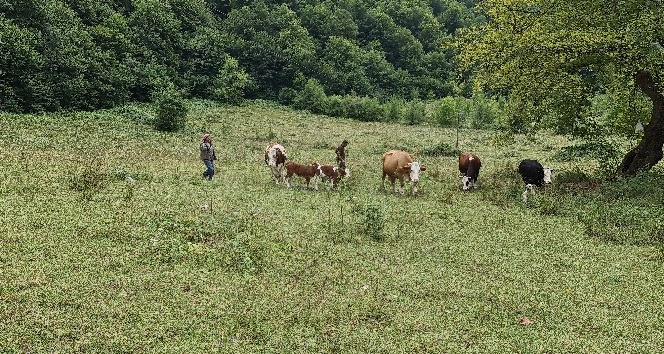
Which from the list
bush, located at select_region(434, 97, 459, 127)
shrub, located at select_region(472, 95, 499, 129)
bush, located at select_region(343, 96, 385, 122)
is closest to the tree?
bush, located at select_region(434, 97, 459, 127)

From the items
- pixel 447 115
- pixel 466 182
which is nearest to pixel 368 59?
pixel 447 115

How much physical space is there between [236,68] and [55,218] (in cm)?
6366

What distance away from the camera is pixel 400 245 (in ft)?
42.2

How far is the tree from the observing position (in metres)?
17.2

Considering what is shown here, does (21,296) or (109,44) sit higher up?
(109,44)

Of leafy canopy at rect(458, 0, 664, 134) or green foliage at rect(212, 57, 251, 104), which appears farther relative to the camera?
green foliage at rect(212, 57, 251, 104)

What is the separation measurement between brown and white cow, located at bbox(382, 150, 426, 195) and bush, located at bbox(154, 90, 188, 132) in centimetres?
2024

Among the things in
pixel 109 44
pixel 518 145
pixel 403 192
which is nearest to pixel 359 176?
pixel 403 192

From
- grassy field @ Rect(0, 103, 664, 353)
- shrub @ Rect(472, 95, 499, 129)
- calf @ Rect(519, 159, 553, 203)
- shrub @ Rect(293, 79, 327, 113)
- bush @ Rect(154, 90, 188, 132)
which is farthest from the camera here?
shrub @ Rect(293, 79, 327, 113)

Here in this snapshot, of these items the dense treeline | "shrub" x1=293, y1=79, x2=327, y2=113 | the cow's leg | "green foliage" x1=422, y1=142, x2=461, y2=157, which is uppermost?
the dense treeline

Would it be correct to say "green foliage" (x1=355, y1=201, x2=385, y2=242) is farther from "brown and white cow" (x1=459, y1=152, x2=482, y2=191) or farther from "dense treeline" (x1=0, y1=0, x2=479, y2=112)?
"dense treeline" (x1=0, y1=0, x2=479, y2=112)

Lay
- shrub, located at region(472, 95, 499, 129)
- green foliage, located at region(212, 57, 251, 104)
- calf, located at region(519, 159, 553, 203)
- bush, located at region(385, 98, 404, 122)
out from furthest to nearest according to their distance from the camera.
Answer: green foliage, located at region(212, 57, 251, 104) → bush, located at region(385, 98, 404, 122) → shrub, located at region(472, 95, 499, 129) → calf, located at region(519, 159, 553, 203)

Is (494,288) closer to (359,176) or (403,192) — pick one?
(403,192)

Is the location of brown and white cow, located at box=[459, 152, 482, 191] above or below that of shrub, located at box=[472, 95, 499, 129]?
below
